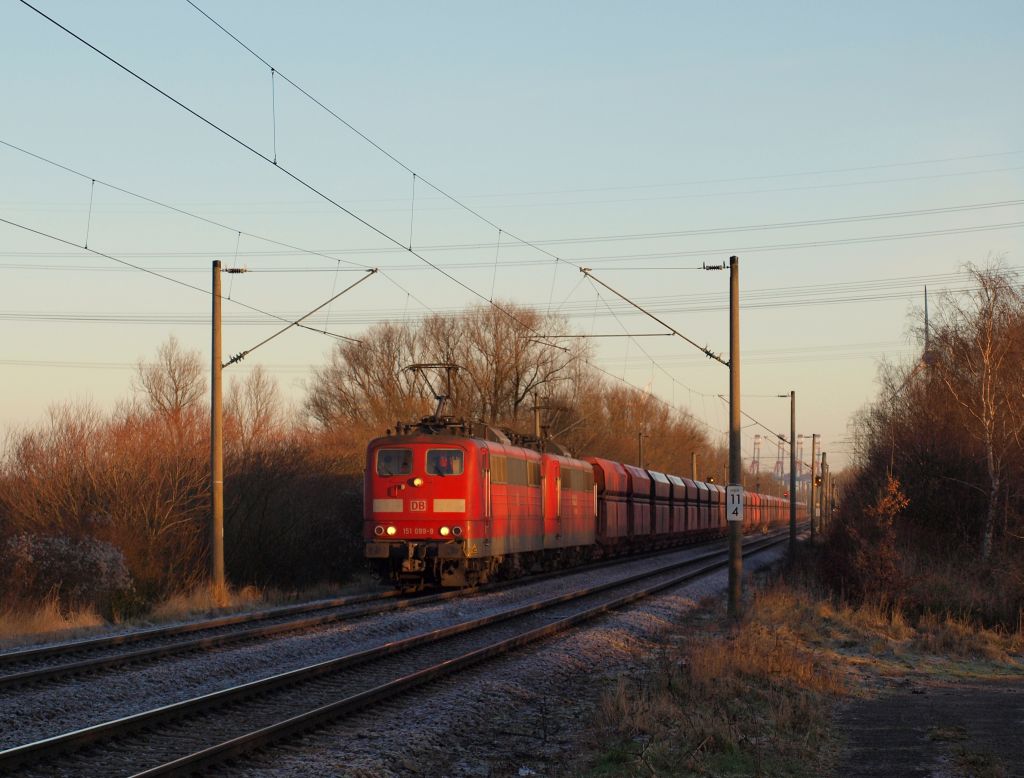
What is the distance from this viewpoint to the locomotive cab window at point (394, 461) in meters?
25.4

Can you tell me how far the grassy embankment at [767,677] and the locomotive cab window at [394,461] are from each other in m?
6.93

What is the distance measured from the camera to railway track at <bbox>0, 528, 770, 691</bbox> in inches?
517

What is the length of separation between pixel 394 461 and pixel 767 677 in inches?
523

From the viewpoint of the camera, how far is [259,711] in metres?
11.1

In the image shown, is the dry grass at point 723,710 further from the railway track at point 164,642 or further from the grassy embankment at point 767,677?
the railway track at point 164,642

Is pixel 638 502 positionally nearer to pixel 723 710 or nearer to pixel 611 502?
pixel 611 502

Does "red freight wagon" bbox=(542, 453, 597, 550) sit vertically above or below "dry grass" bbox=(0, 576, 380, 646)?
above

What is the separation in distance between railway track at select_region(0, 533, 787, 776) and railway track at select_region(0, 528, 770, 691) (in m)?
2.34

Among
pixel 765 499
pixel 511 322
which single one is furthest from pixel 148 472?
pixel 765 499

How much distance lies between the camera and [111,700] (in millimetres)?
11680

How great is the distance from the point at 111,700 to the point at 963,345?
31.9 m

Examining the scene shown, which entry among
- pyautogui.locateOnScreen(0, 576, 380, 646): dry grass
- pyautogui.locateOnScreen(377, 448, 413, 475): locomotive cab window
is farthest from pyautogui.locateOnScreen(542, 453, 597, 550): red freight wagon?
pyautogui.locateOnScreen(0, 576, 380, 646): dry grass

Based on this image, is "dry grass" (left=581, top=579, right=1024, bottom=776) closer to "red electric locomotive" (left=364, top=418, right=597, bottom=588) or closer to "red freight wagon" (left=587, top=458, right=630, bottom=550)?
"red electric locomotive" (left=364, top=418, right=597, bottom=588)

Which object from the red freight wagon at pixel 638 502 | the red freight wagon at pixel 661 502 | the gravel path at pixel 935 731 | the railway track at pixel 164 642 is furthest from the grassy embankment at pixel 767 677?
the red freight wagon at pixel 661 502
